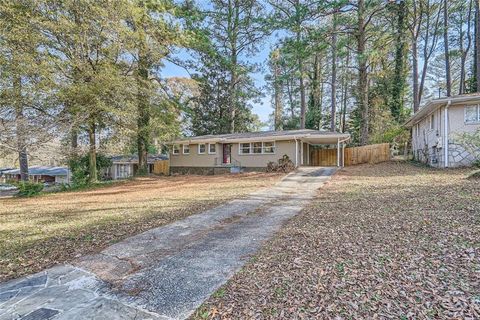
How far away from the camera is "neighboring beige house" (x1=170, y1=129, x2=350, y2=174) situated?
18.5 metres

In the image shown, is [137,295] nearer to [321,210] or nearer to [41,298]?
[41,298]

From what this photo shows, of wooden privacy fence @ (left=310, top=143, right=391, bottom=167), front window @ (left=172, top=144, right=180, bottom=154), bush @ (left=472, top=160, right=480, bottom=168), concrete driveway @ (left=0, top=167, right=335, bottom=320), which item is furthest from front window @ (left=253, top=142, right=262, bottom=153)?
concrete driveway @ (left=0, top=167, right=335, bottom=320)

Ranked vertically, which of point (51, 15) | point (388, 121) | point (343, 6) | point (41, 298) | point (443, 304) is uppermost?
point (343, 6)

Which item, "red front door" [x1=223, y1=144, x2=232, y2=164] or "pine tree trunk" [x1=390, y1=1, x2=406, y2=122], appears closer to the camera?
"red front door" [x1=223, y1=144, x2=232, y2=164]

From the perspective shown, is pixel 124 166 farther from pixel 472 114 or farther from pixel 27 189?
pixel 472 114

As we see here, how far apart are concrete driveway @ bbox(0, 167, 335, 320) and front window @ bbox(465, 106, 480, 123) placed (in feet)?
41.3

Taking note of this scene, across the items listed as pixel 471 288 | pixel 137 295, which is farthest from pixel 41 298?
pixel 471 288

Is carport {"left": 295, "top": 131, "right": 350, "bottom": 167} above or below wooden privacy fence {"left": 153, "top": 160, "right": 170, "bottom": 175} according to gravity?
above

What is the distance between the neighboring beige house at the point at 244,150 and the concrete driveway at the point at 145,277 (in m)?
13.2

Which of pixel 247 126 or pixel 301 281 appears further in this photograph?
pixel 247 126

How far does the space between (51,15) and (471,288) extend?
54.1 ft

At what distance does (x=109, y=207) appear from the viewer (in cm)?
841

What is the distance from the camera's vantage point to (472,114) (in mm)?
12672

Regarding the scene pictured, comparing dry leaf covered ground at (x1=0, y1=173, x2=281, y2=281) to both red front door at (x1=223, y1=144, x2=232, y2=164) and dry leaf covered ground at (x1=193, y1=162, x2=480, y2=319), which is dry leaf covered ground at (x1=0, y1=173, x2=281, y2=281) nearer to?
dry leaf covered ground at (x1=193, y1=162, x2=480, y2=319)
